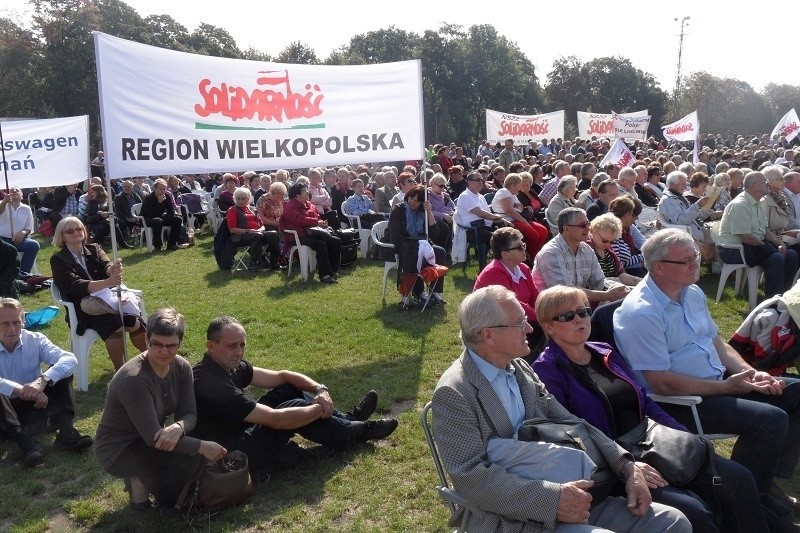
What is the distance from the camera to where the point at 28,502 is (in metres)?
4.12

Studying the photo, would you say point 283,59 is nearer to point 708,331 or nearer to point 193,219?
point 193,219

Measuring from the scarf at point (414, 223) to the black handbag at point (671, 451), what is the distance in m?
5.42

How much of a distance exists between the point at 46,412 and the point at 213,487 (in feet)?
5.66

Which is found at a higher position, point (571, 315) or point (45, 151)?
point (45, 151)

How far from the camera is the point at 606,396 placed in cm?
331

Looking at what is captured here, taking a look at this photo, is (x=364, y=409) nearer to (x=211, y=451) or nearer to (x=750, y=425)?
(x=211, y=451)

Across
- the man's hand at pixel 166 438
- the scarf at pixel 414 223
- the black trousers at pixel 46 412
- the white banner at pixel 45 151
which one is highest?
the white banner at pixel 45 151

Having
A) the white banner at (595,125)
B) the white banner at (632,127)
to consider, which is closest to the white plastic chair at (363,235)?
the white banner at (632,127)

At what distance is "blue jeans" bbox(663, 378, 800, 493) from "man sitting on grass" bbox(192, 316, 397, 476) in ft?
6.58

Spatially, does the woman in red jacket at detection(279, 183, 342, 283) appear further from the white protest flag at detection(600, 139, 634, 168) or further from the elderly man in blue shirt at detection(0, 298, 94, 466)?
the white protest flag at detection(600, 139, 634, 168)

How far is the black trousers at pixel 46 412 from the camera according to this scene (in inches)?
182

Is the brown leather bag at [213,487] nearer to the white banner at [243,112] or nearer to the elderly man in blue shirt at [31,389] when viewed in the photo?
the elderly man in blue shirt at [31,389]

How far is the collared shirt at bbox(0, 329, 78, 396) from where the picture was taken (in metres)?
4.80

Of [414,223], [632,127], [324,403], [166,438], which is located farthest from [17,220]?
[632,127]
